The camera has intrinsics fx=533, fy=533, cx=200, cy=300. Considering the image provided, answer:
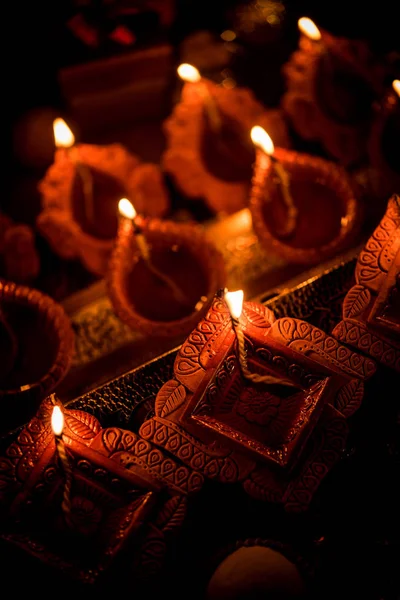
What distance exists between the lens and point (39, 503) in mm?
1728

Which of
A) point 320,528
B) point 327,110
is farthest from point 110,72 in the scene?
point 320,528

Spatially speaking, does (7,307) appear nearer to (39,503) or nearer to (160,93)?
(39,503)

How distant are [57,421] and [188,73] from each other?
1.79 m

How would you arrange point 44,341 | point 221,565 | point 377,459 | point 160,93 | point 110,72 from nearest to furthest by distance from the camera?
point 221,565 < point 377,459 < point 44,341 < point 110,72 < point 160,93

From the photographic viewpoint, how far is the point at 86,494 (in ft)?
5.67

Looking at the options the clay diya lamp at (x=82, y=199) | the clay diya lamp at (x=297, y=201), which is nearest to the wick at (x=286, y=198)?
the clay diya lamp at (x=297, y=201)

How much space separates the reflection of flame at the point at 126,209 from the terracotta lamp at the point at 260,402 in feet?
1.95

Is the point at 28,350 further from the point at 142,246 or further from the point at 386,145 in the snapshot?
the point at 386,145

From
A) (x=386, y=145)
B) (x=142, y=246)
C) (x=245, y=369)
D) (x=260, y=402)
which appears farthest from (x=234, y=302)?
(x=386, y=145)

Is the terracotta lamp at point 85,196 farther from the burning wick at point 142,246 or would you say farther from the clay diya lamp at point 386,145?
the clay diya lamp at point 386,145

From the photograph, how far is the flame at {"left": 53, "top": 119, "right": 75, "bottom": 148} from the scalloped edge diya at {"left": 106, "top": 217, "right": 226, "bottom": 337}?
1.91ft

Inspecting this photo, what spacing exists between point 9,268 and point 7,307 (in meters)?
0.40

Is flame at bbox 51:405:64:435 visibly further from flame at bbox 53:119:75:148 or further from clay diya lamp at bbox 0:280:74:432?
flame at bbox 53:119:75:148

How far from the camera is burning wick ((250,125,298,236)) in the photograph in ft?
7.38
